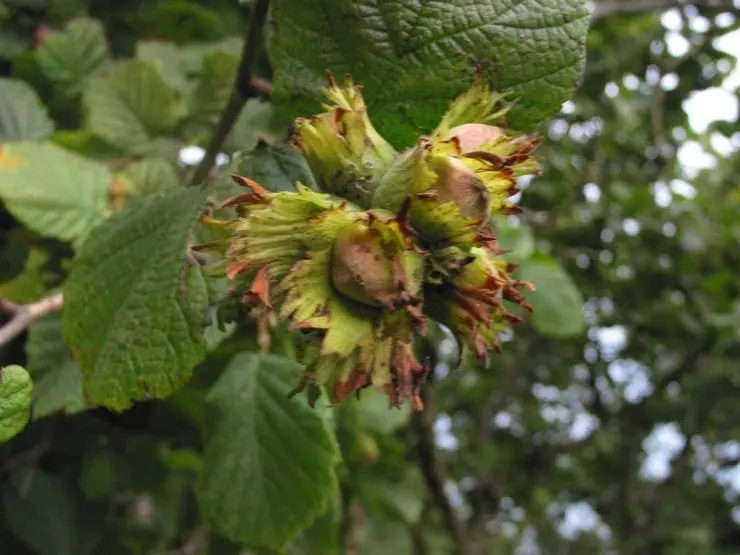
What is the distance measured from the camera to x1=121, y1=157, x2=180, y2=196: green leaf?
1.21 m

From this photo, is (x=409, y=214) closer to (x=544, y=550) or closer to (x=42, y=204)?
(x=42, y=204)

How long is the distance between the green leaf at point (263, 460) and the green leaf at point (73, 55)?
0.77 meters

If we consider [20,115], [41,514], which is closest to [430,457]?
[41,514]

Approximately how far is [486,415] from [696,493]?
0.98m

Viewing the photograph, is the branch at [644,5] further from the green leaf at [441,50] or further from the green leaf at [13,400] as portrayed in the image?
the green leaf at [13,400]

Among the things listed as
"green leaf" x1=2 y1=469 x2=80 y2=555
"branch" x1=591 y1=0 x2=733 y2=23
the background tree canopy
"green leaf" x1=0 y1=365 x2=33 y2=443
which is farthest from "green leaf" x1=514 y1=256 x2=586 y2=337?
"green leaf" x1=0 y1=365 x2=33 y2=443

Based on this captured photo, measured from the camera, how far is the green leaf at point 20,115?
140cm

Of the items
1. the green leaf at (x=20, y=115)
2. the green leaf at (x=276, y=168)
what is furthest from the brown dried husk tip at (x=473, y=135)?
the green leaf at (x=20, y=115)

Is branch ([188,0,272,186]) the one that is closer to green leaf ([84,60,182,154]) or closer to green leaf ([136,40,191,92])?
green leaf ([84,60,182,154])

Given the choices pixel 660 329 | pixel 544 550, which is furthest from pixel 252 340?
pixel 544 550

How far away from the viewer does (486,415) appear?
307 centimetres

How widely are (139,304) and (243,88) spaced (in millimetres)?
242

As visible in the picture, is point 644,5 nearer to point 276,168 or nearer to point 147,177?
point 147,177

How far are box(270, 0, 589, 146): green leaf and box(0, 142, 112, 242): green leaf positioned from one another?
0.55 metres
